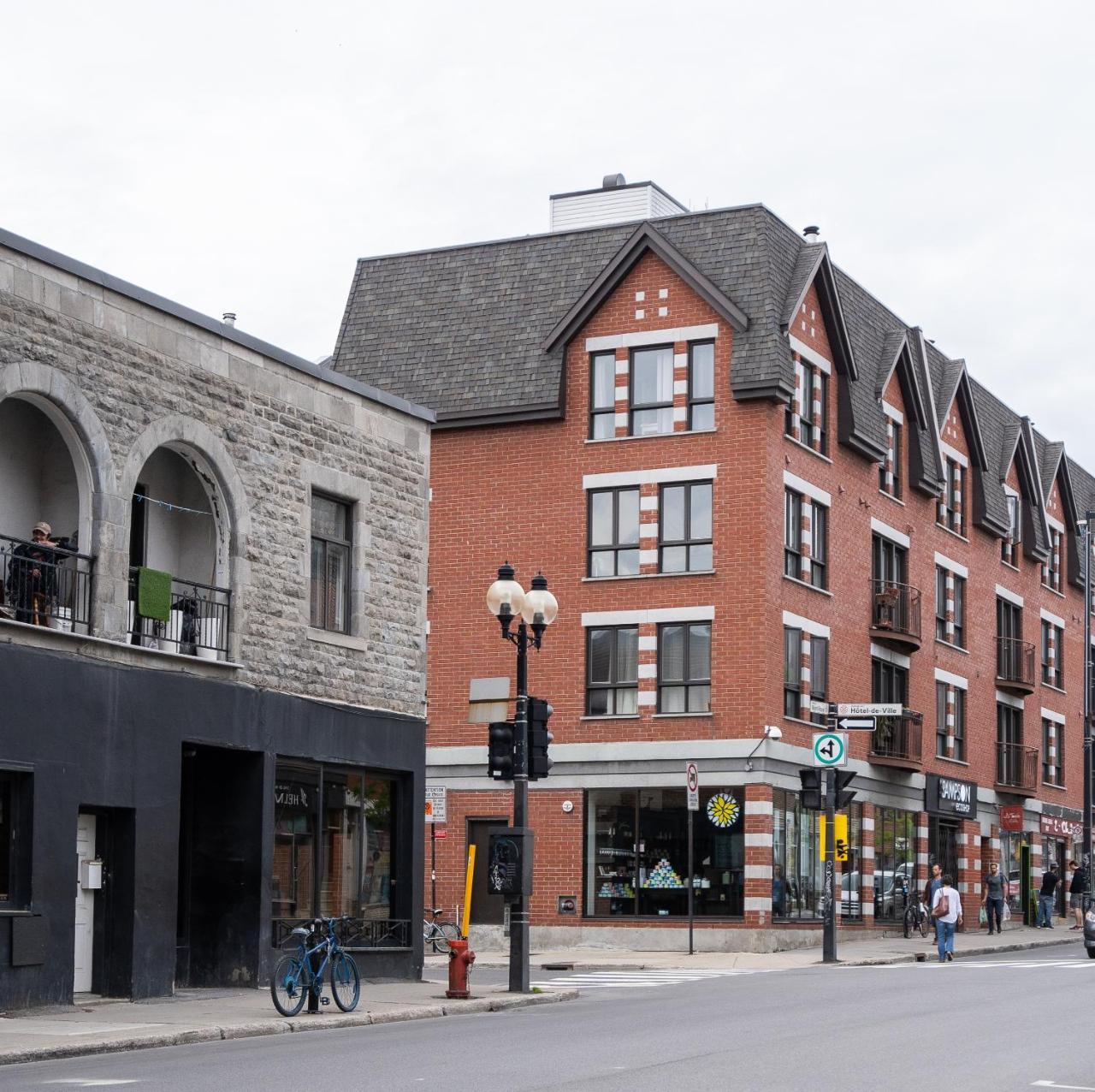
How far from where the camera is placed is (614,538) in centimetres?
3925

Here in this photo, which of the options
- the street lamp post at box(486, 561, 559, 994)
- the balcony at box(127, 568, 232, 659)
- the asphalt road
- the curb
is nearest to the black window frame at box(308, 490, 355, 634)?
the balcony at box(127, 568, 232, 659)

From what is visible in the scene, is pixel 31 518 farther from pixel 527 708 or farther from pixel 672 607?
pixel 672 607

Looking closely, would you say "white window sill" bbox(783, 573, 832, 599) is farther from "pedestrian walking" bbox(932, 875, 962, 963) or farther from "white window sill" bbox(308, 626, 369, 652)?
"white window sill" bbox(308, 626, 369, 652)

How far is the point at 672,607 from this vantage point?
38438 mm

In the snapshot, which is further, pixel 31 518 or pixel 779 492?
pixel 779 492

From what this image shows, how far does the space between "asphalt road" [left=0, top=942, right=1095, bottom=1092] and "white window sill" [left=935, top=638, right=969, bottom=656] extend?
81.9 feet

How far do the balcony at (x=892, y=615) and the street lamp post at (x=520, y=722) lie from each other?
21.2m

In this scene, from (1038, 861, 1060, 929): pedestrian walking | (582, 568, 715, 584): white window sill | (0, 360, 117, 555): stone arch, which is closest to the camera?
(0, 360, 117, 555): stone arch

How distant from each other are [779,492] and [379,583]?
49.4 ft

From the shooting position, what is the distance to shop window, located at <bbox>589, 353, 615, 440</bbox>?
1563 inches

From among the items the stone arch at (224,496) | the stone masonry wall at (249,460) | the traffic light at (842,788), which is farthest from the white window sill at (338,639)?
the traffic light at (842,788)

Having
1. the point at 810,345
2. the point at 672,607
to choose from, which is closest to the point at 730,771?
the point at 672,607

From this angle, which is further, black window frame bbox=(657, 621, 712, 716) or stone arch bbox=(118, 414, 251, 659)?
black window frame bbox=(657, 621, 712, 716)

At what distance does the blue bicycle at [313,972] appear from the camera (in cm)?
1877
